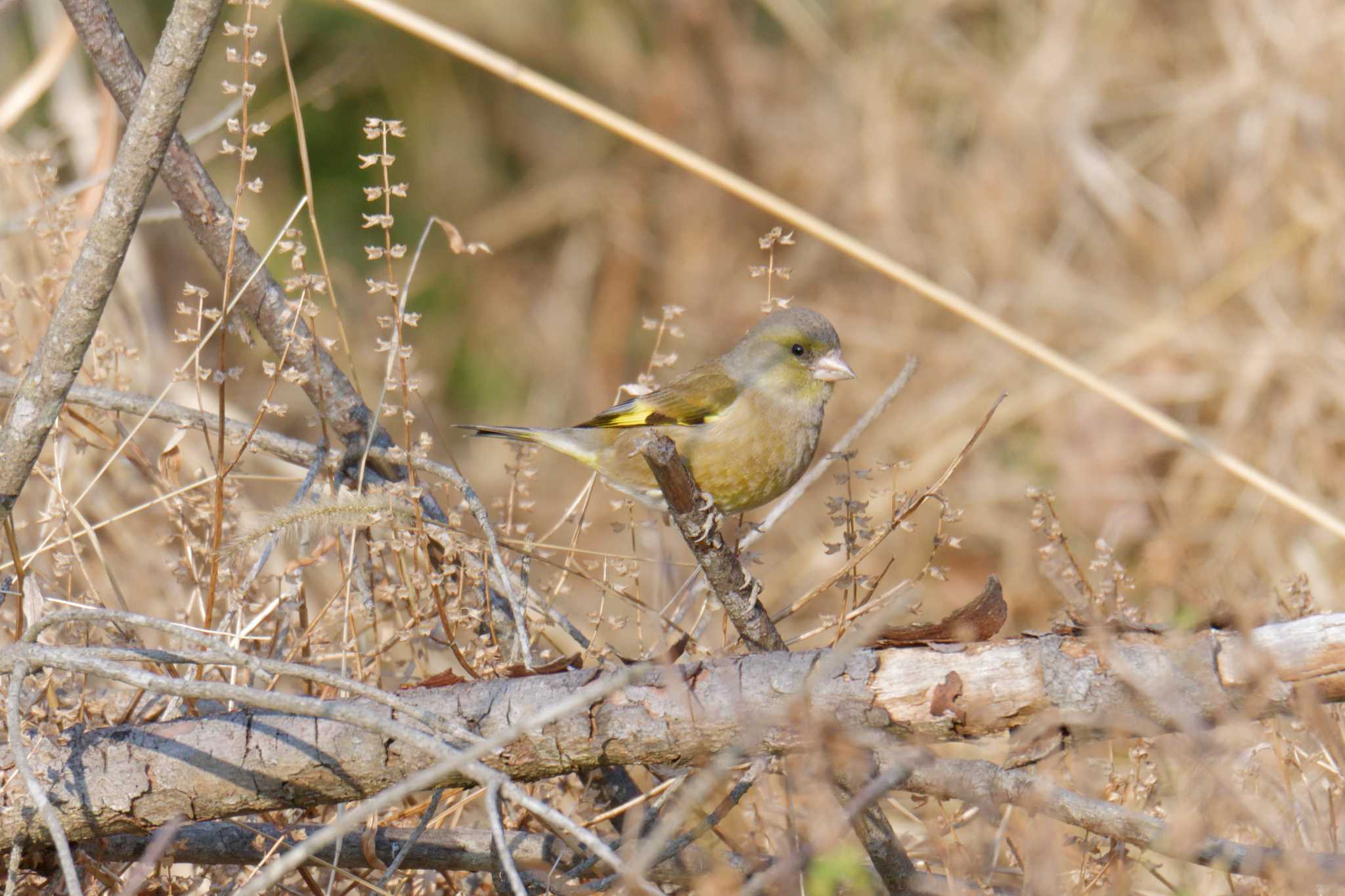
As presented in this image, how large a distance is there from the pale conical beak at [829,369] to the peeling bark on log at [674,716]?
2061 mm

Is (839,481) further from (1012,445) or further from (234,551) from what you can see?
(1012,445)

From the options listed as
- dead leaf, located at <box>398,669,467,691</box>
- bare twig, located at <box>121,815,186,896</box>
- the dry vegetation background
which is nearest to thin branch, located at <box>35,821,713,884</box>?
bare twig, located at <box>121,815,186,896</box>

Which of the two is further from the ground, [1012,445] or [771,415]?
[771,415]

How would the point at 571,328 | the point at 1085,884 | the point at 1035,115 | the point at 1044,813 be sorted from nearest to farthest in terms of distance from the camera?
the point at 1044,813, the point at 1085,884, the point at 1035,115, the point at 571,328

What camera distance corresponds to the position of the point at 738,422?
4.48 meters

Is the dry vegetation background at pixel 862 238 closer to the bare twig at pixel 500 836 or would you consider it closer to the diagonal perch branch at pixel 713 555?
the diagonal perch branch at pixel 713 555

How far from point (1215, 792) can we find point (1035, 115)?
7.36 meters

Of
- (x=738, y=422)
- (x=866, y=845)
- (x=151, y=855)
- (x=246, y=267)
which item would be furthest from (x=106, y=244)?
(x=738, y=422)

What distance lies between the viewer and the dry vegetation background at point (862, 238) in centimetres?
685

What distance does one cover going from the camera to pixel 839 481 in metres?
3.33

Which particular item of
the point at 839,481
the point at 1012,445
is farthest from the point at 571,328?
the point at 839,481

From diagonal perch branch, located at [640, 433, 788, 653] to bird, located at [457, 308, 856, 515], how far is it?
105 cm

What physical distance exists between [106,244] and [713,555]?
62.0 inches

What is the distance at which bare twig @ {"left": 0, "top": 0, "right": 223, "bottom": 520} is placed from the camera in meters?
2.68
